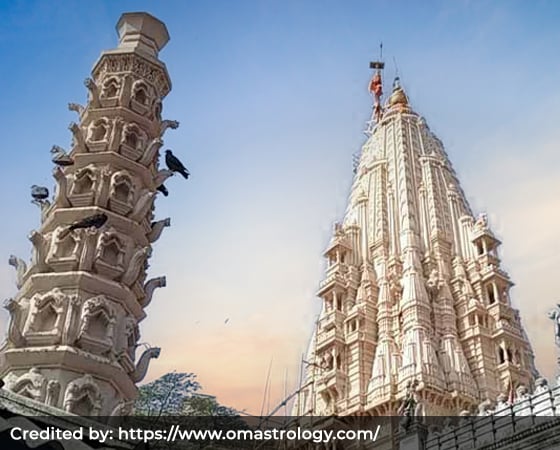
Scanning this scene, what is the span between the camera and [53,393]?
62.3ft

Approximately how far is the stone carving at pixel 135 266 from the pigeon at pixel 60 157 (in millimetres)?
4123

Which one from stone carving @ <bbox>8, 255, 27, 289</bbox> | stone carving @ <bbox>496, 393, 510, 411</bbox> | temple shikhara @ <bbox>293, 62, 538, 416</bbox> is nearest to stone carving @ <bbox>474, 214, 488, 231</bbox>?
temple shikhara @ <bbox>293, 62, 538, 416</bbox>

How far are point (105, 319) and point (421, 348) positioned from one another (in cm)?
2478

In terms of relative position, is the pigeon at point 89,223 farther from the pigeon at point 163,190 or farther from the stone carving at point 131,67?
the stone carving at point 131,67

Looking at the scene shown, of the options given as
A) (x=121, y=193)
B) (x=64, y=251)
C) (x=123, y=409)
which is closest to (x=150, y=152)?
(x=121, y=193)

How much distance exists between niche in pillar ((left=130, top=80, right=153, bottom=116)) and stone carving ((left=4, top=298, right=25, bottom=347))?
8950 millimetres

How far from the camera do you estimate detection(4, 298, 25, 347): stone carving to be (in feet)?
65.3

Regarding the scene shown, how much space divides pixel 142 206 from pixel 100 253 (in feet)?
8.38

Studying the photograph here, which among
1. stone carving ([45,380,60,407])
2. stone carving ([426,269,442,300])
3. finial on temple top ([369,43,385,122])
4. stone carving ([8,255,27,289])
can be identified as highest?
finial on temple top ([369,43,385,122])

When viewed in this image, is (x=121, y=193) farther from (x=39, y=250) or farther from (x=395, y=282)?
(x=395, y=282)

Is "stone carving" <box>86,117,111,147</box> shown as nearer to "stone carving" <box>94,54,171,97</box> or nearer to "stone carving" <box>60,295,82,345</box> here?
"stone carving" <box>94,54,171,97</box>

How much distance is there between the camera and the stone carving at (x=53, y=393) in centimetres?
1887

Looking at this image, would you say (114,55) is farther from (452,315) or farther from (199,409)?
(452,315)

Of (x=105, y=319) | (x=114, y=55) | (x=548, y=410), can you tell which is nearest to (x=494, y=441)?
(x=548, y=410)
